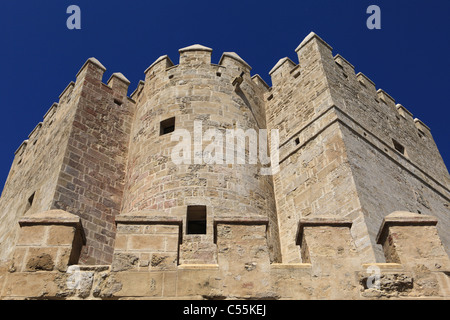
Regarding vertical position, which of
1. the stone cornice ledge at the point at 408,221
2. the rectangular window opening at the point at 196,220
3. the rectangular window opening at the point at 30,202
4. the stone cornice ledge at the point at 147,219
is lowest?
the stone cornice ledge at the point at 408,221

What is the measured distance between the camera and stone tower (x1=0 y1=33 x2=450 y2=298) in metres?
4.57

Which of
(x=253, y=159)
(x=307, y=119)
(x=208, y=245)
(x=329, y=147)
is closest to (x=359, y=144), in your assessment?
(x=329, y=147)

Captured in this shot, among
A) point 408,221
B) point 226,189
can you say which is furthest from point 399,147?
point 408,221

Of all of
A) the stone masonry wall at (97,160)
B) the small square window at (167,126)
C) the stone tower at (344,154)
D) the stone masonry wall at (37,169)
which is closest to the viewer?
the stone tower at (344,154)

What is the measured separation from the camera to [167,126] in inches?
440

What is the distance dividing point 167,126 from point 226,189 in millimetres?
2558

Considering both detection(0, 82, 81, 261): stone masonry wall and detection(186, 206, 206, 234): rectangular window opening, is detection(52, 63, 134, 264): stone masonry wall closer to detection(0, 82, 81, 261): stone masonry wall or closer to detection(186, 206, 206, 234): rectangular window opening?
detection(0, 82, 81, 261): stone masonry wall

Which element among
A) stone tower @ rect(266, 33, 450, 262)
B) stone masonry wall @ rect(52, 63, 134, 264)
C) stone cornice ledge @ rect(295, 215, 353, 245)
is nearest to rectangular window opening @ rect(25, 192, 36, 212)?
stone masonry wall @ rect(52, 63, 134, 264)

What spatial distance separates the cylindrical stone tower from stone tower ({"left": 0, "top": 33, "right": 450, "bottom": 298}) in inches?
1.4

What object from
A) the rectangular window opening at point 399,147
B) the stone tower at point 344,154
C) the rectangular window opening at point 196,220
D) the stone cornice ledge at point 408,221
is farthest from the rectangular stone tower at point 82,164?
the rectangular window opening at point 399,147

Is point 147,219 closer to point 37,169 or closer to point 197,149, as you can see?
point 197,149

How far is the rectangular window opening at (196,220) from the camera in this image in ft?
29.9

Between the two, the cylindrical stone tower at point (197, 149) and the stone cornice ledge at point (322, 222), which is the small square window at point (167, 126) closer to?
the cylindrical stone tower at point (197, 149)
